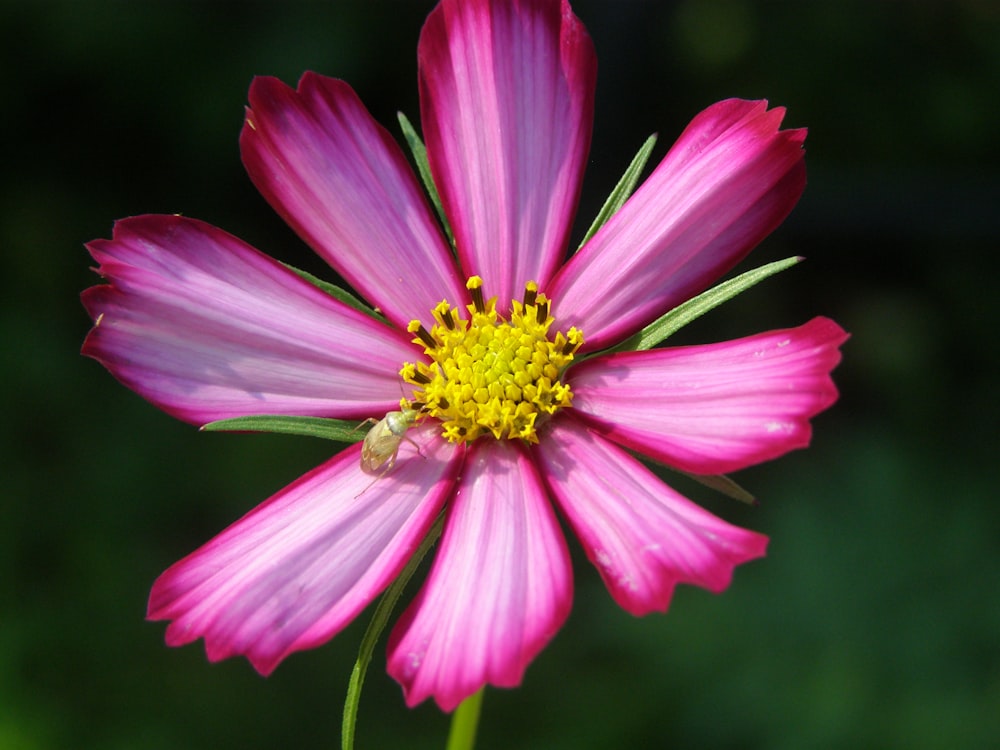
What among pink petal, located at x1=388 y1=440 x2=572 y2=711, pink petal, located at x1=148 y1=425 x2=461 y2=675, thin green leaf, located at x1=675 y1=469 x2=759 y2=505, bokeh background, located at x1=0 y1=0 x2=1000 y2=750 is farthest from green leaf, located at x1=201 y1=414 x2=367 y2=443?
bokeh background, located at x1=0 y1=0 x2=1000 y2=750

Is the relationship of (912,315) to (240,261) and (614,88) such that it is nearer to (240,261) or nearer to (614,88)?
(614,88)

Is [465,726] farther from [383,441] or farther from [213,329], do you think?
[213,329]

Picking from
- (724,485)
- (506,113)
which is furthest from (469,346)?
(724,485)

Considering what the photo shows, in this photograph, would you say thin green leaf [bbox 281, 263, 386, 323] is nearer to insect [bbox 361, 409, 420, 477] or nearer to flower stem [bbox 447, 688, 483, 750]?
insect [bbox 361, 409, 420, 477]

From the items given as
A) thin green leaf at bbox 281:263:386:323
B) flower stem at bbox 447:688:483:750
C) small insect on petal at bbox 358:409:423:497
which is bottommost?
flower stem at bbox 447:688:483:750

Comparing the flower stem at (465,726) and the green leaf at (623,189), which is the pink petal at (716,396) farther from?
the flower stem at (465,726)

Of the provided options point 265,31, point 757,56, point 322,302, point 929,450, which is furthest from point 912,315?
point 322,302
